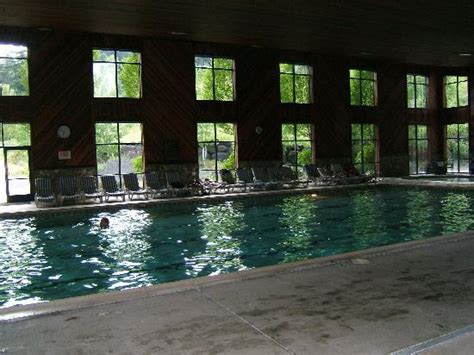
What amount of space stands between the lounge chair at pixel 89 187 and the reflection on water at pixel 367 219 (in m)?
7.40

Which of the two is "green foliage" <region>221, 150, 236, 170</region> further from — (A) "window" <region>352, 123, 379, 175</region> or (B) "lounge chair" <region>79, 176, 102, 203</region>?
(A) "window" <region>352, 123, 379, 175</region>

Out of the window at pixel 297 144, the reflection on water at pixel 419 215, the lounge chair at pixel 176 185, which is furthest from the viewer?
the window at pixel 297 144

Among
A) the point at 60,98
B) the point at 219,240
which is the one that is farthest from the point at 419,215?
the point at 60,98

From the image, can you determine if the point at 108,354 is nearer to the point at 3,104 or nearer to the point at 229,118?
the point at 3,104

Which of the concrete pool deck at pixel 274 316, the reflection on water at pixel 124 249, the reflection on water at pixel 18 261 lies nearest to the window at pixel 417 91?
the reflection on water at pixel 124 249

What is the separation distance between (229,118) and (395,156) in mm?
8776

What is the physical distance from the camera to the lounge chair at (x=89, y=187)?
14602mm

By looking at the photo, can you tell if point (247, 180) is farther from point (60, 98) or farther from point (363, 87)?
point (363, 87)

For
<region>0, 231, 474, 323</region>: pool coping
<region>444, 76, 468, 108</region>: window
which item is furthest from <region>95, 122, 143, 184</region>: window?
<region>444, 76, 468, 108</region>: window

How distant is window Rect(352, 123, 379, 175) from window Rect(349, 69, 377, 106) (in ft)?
3.51

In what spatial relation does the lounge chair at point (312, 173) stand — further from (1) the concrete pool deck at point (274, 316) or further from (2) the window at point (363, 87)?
(1) the concrete pool deck at point (274, 316)

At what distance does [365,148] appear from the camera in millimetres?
21969

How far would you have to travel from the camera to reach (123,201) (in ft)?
47.6

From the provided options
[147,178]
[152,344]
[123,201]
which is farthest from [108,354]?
[147,178]
